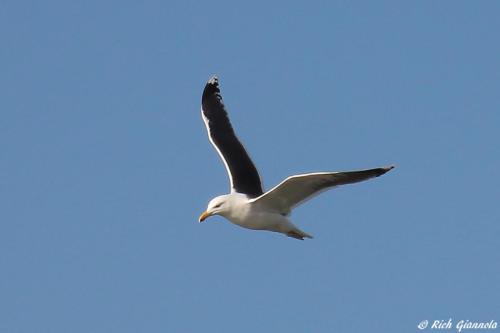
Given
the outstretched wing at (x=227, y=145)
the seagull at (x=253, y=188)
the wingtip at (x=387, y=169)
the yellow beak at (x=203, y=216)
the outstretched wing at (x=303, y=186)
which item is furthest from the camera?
the outstretched wing at (x=227, y=145)

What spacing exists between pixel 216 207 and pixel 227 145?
2.46 meters

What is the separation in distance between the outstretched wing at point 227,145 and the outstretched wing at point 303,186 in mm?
1261

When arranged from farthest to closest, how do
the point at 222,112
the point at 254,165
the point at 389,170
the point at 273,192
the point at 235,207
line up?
1. the point at 222,112
2. the point at 254,165
3. the point at 235,207
4. the point at 273,192
5. the point at 389,170

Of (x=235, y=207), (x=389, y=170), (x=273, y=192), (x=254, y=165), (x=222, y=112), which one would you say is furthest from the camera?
(x=222, y=112)

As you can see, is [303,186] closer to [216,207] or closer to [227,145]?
[216,207]

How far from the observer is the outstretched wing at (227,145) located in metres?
17.8

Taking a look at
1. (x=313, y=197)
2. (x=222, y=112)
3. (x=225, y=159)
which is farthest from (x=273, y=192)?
(x=222, y=112)

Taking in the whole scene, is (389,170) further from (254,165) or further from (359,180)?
(254,165)

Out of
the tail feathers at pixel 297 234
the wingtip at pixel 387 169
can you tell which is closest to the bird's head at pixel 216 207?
the tail feathers at pixel 297 234

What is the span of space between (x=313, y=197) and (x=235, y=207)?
1399 millimetres

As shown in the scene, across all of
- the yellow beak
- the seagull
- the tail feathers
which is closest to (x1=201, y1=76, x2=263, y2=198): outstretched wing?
the seagull

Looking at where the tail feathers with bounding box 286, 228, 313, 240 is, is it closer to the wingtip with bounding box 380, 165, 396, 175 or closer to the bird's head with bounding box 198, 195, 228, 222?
the bird's head with bounding box 198, 195, 228, 222

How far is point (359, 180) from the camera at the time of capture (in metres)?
→ 14.9

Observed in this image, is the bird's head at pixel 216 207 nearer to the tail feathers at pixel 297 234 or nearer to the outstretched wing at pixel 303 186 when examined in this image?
the outstretched wing at pixel 303 186
